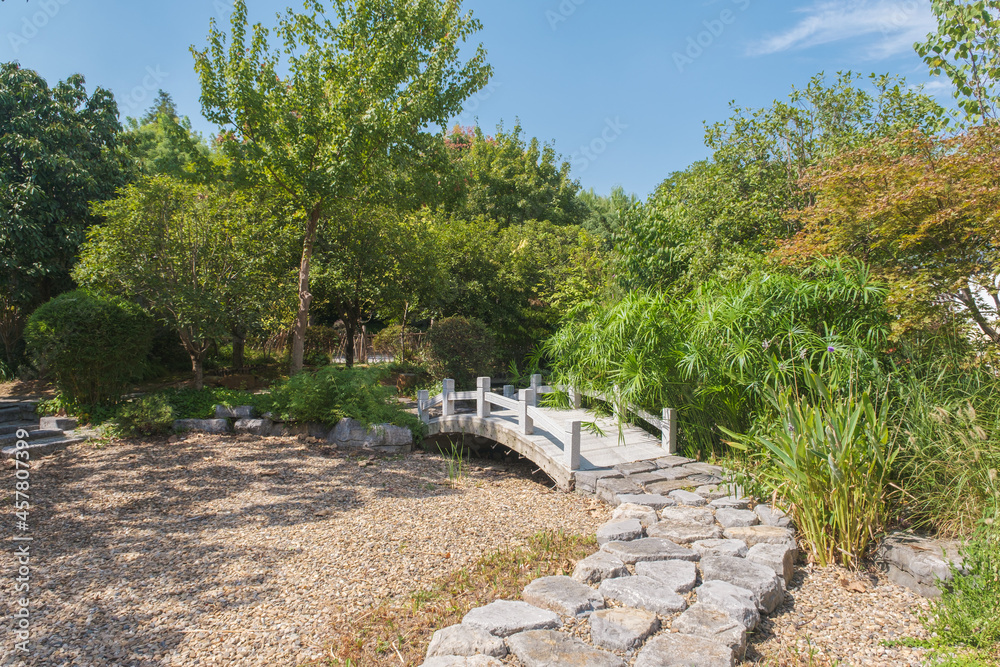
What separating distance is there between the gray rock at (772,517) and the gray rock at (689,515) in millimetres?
332

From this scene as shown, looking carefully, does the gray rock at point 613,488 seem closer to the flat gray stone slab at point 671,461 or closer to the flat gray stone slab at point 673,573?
the flat gray stone slab at point 671,461

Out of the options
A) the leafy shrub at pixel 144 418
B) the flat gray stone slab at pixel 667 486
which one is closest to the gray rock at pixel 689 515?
the flat gray stone slab at pixel 667 486

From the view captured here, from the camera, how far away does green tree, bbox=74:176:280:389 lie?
7941 mm

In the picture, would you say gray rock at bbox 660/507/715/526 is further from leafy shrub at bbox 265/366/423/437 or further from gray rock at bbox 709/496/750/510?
leafy shrub at bbox 265/366/423/437

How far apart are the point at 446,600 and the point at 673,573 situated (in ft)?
4.37

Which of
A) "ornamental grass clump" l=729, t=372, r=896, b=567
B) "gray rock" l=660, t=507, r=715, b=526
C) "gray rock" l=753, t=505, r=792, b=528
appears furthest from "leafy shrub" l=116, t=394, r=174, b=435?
"ornamental grass clump" l=729, t=372, r=896, b=567

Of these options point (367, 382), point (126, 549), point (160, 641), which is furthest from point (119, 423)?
point (160, 641)

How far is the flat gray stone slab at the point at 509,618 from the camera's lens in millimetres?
2664

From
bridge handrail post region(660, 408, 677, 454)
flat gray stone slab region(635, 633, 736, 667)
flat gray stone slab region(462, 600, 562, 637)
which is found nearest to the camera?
flat gray stone slab region(635, 633, 736, 667)

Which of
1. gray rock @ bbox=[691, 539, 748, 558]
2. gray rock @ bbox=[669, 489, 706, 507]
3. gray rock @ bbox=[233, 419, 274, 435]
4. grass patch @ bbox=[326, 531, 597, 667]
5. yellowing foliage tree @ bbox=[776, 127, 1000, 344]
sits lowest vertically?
grass patch @ bbox=[326, 531, 597, 667]

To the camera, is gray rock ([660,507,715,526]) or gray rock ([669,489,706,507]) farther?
gray rock ([669,489,706,507])

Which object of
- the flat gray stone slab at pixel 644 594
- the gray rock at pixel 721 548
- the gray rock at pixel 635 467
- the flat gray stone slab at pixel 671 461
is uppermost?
the flat gray stone slab at pixel 671 461

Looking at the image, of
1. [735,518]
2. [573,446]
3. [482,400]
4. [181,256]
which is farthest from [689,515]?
[181,256]

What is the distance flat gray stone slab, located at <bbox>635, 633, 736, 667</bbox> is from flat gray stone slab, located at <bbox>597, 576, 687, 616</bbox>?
0.87 ft
